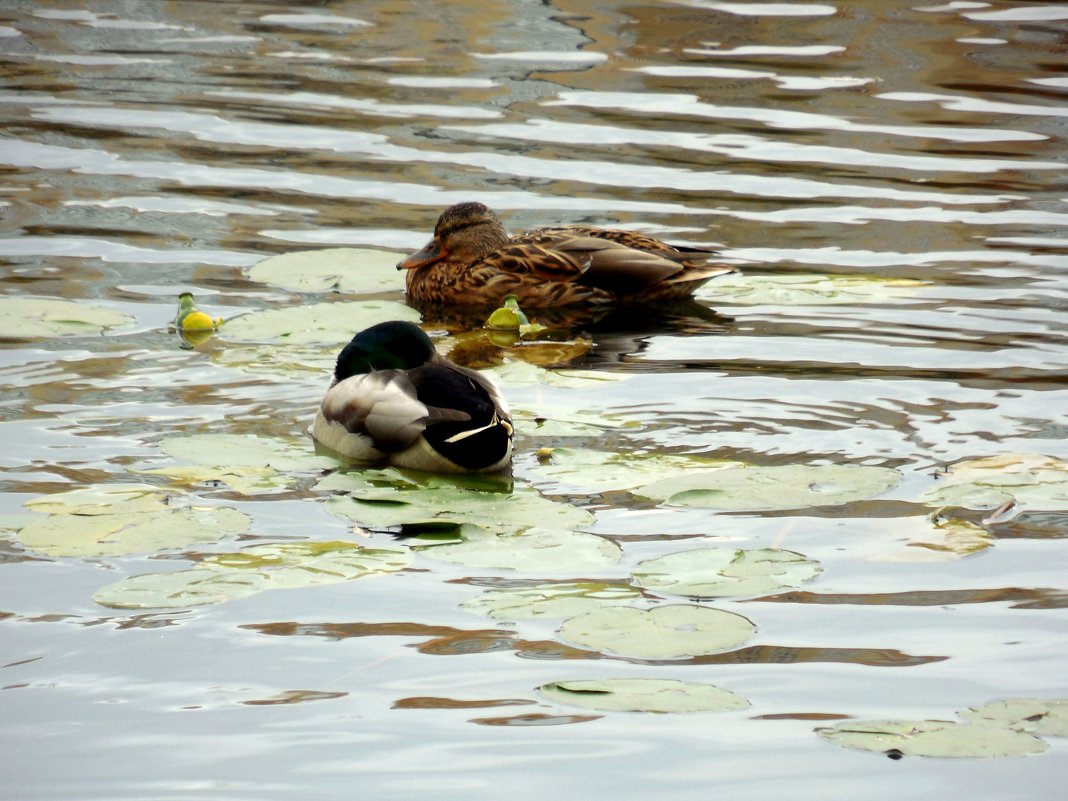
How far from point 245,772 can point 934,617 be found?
1.96 m

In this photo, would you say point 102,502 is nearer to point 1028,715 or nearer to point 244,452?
point 244,452

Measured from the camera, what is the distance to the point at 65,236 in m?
9.66

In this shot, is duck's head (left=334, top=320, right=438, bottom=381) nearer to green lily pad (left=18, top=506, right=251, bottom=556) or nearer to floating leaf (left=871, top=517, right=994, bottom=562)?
green lily pad (left=18, top=506, right=251, bottom=556)

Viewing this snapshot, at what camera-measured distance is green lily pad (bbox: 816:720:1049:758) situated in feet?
12.9

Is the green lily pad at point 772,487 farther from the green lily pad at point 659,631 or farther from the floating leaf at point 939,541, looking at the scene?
the green lily pad at point 659,631

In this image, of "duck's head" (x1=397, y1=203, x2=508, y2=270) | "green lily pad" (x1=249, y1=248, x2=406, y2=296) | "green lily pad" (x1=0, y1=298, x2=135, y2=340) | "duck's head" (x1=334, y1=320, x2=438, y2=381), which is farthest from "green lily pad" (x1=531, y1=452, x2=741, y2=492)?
"duck's head" (x1=397, y1=203, x2=508, y2=270)

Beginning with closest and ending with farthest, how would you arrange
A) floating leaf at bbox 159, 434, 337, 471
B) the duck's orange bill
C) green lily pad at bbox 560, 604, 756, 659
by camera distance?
green lily pad at bbox 560, 604, 756, 659, floating leaf at bbox 159, 434, 337, 471, the duck's orange bill

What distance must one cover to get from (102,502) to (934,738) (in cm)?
274

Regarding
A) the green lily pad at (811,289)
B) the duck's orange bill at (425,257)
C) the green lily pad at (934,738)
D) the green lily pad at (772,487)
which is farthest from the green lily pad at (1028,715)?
the duck's orange bill at (425,257)

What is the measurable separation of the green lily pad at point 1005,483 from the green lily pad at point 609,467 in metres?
0.74

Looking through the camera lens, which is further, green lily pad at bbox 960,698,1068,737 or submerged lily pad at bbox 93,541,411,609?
submerged lily pad at bbox 93,541,411,609

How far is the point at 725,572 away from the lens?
501 cm

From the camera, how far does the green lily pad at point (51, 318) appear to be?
777 cm

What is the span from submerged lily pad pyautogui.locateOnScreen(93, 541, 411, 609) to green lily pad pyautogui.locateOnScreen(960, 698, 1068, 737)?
1.72 meters
